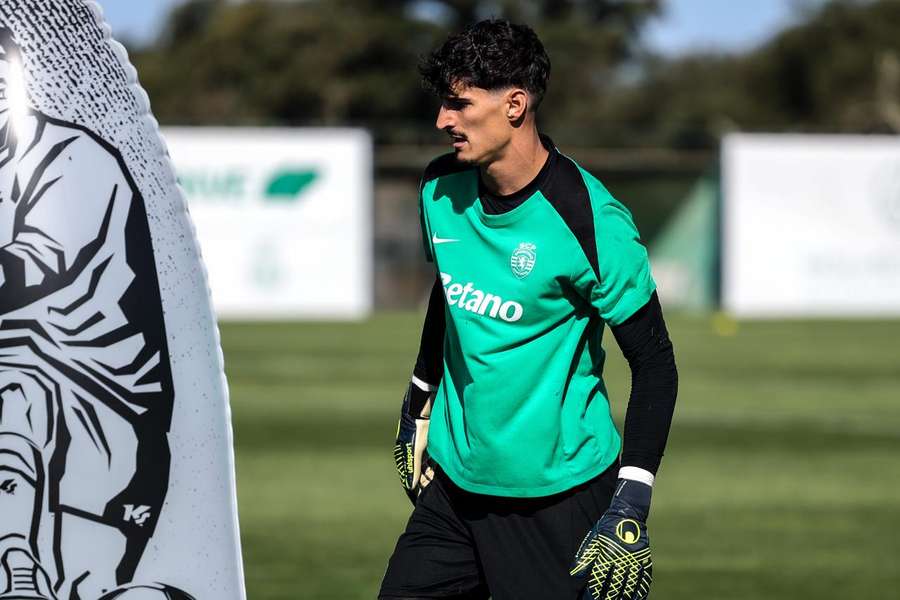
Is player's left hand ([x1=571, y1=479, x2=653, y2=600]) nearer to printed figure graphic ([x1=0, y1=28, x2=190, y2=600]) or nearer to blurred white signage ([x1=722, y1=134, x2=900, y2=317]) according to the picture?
printed figure graphic ([x1=0, y1=28, x2=190, y2=600])

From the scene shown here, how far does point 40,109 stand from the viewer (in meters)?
3.01

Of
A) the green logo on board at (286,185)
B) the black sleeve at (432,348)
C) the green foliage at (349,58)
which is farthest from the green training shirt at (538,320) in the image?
the green foliage at (349,58)

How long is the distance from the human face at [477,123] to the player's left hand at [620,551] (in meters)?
0.83

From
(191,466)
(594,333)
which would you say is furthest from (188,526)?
(594,333)

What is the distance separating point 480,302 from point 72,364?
117 centimetres

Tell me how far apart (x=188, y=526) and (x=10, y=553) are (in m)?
0.33

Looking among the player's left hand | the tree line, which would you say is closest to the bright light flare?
the player's left hand

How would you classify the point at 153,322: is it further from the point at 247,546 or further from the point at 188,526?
the point at 247,546

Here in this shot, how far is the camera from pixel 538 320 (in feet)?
12.7

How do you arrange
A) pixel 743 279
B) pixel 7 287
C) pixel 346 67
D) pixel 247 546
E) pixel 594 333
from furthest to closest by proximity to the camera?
1. pixel 346 67
2. pixel 743 279
3. pixel 247 546
4. pixel 594 333
5. pixel 7 287

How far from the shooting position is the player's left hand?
371cm

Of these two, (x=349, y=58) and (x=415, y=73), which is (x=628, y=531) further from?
(x=349, y=58)

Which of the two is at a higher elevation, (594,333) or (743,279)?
(743,279)

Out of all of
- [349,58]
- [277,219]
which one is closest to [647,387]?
[277,219]
